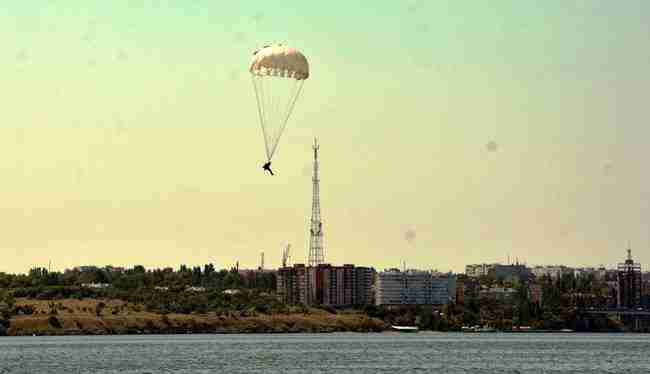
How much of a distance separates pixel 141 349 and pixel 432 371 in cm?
6939

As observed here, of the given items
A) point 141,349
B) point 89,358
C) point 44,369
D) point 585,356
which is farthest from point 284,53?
point 141,349

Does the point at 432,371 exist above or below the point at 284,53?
below

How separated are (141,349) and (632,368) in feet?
248

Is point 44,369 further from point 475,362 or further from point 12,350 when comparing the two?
point 12,350

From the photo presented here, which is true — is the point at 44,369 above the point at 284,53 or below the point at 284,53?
below

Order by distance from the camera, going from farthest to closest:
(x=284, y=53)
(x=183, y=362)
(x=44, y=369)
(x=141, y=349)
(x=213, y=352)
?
(x=141, y=349) < (x=213, y=352) < (x=183, y=362) < (x=44, y=369) < (x=284, y=53)

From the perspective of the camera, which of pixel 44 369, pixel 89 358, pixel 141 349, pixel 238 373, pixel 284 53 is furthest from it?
pixel 141 349

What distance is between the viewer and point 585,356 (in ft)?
574

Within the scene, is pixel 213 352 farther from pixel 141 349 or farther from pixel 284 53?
pixel 284 53

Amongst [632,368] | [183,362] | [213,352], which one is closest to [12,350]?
[213,352]

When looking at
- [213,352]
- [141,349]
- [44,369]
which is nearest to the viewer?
[44,369]

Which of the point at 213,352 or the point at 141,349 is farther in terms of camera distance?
the point at 141,349

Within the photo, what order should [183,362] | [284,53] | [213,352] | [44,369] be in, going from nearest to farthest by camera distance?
1. [284,53]
2. [44,369]
3. [183,362]
4. [213,352]

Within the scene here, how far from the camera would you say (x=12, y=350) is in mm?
197375
